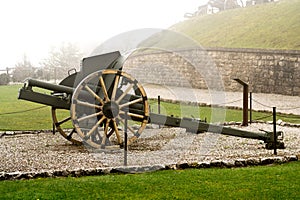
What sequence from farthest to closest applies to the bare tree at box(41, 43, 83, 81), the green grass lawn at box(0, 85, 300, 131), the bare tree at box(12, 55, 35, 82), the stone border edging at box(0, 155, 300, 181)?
the bare tree at box(41, 43, 83, 81) < the bare tree at box(12, 55, 35, 82) < the green grass lawn at box(0, 85, 300, 131) < the stone border edging at box(0, 155, 300, 181)

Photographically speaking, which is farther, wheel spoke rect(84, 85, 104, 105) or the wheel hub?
the wheel hub

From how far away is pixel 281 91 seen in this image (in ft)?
76.5

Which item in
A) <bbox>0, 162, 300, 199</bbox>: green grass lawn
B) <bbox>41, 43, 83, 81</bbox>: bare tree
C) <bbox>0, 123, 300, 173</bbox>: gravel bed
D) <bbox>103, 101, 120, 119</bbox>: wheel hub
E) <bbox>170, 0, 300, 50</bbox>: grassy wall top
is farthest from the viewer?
<bbox>41, 43, 83, 81</bbox>: bare tree

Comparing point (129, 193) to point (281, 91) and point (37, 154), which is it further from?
point (281, 91)

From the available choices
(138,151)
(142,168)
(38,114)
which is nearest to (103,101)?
(138,151)

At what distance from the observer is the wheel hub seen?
345 inches

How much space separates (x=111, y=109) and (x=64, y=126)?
177 inches

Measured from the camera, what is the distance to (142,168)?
24.6 feet

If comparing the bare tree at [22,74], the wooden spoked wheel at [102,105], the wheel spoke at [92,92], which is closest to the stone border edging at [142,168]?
the wooden spoked wheel at [102,105]

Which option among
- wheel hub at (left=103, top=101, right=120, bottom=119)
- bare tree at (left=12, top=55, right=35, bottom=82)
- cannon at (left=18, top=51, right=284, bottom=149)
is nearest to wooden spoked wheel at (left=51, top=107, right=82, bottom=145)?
cannon at (left=18, top=51, right=284, bottom=149)

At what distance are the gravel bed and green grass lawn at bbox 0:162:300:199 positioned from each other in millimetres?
824

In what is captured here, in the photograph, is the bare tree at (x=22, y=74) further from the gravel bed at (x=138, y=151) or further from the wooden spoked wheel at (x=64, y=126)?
the gravel bed at (x=138, y=151)

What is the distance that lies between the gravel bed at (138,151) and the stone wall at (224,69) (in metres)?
11.6

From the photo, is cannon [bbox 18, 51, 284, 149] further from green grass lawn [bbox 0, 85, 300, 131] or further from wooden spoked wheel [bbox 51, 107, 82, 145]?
green grass lawn [bbox 0, 85, 300, 131]
